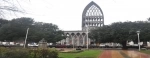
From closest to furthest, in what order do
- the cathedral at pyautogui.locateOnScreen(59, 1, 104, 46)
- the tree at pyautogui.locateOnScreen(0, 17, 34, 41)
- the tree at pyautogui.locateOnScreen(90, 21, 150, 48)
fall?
1. the tree at pyautogui.locateOnScreen(90, 21, 150, 48)
2. the tree at pyautogui.locateOnScreen(0, 17, 34, 41)
3. the cathedral at pyautogui.locateOnScreen(59, 1, 104, 46)

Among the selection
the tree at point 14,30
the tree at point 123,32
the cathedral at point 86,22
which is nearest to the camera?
the tree at point 123,32

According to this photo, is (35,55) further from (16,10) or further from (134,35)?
(134,35)

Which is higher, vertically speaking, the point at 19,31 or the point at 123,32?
the point at 19,31

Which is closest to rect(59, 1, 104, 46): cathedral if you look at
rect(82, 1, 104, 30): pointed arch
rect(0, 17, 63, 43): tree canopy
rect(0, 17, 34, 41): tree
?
rect(82, 1, 104, 30): pointed arch

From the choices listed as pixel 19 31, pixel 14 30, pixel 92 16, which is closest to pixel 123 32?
pixel 19 31

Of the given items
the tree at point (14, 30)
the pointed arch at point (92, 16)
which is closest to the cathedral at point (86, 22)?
the pointed arch at point (92, 16)

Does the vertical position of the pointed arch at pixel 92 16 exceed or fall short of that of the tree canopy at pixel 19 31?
it exceeds it

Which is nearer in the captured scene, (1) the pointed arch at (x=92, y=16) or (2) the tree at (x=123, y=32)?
(2) the tree at (x=123, y=32)

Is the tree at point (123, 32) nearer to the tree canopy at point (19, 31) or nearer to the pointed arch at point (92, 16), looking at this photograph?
the tree canopy at point (19, 31)

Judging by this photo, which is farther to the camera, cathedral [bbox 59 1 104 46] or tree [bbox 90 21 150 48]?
cathedral [bbox 59 1 104 46]

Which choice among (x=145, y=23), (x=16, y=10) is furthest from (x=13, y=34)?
(x=16, y=10)

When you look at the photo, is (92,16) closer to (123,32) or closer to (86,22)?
(86,22)

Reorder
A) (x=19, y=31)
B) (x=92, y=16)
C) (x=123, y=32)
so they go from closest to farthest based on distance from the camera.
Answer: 1. (x=123, y=32)
2. (x=19, y=31)
3. (x=92, y=16)

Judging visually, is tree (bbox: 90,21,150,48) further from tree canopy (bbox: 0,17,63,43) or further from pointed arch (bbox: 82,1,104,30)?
pointed arch (bbox: 82,1,104,30)
